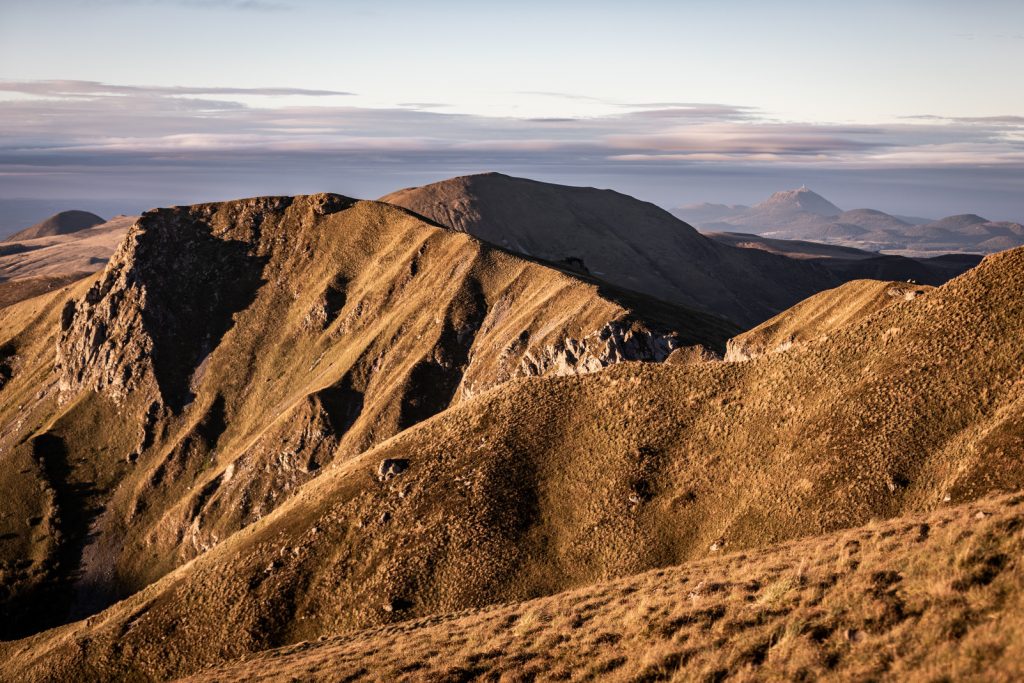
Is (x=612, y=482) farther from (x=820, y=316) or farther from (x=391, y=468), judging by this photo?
(x=820, y=316)

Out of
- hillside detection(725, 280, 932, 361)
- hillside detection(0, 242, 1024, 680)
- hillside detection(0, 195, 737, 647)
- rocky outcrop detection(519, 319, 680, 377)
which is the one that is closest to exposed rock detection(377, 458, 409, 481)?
hillside detection(0, 242, 1024, 680)

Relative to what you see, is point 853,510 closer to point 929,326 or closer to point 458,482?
point 929,326

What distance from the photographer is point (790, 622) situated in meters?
23.7

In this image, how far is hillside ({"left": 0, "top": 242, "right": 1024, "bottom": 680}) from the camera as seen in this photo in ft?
171

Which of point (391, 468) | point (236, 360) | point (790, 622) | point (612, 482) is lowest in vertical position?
point (236, 360)

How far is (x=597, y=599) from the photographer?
37.2 metres

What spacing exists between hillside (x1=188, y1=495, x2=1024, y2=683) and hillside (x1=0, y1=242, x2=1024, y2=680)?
1598cm

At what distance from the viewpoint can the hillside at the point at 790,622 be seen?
19.6m

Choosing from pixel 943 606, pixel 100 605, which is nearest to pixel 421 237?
pixel 100 605

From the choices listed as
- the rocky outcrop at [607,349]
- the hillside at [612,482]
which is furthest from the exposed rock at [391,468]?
the rocky outcrop at [607,349]

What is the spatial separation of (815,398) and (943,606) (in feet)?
136

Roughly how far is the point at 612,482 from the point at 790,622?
40142mm

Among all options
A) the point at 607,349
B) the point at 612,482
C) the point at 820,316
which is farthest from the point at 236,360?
the point at 612,482

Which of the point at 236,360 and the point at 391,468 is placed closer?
the point at 391,468
